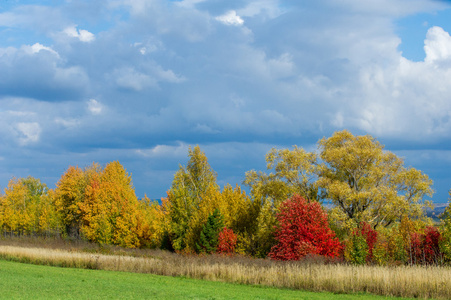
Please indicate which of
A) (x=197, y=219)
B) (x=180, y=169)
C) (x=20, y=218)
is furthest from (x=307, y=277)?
(x=20, y=218)

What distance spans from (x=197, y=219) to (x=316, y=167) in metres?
14.6

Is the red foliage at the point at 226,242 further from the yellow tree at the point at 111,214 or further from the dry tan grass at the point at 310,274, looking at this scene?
the yellow tree at the point at 111,214

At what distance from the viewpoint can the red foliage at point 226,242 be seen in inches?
1853

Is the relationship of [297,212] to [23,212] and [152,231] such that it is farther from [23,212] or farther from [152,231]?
[23,212]

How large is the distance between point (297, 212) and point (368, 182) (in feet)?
34.9

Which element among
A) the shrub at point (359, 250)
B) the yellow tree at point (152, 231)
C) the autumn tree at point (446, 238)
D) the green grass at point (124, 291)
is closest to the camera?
the green grass at point (124, 291)

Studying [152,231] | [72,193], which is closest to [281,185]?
[152,231]

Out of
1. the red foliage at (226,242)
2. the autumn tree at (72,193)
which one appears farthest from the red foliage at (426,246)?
the autumn tree at (72,193)

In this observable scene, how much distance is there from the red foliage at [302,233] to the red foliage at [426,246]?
20.6 ft

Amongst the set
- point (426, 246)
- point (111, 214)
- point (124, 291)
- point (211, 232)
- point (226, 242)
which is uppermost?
point (111, 214)

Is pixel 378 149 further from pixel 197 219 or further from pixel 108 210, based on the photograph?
pixel 108 210

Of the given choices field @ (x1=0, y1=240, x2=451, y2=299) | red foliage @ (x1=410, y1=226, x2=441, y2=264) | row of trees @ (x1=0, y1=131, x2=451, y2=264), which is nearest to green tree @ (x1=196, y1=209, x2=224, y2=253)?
row of trees @ (x1=0, y1=131, x2=451, y2=264)

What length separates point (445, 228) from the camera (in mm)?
33969

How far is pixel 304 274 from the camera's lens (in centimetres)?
2727
